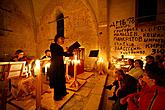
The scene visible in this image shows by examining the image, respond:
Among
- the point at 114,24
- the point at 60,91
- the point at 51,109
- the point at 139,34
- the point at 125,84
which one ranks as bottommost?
the point at 51,109

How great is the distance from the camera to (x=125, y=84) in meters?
3.19

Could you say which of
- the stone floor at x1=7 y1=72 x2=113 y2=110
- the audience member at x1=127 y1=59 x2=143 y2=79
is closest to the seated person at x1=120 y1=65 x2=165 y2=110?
the stone floor at x1=7 y1=72 x2=113 y2=110

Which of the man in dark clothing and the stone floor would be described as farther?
the man in dark clothing

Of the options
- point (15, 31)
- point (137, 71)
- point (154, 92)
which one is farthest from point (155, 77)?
point (15, 31)

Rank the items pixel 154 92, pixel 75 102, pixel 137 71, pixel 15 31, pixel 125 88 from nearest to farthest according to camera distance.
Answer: pixel 154 92 < pixel 125 88 < pixel 75 102 < pixel 137 71 < pixel 15 31

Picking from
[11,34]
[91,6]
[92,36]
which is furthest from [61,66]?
[11,34]

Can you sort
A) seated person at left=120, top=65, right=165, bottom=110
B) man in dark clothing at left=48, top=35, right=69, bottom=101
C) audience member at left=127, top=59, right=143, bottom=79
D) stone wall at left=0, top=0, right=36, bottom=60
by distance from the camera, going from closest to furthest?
seated person at left=120, top=65, right=165, bottom=110 → man in dark clothing at left=48, top=35, right=69, bottom=101 → audience member at left=127, top=59, right=143, bottom=79 → stone wall at left=0, top=0, right=36, bottom=60

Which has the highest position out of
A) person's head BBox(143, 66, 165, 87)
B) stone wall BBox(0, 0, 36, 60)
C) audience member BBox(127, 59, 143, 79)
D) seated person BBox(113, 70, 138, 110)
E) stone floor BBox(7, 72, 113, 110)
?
stone wall BBox(0, 0, 36, 60)

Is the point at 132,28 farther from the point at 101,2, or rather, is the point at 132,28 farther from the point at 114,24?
the point at 101,2

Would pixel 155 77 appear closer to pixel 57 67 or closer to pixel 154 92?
pixel 154 92

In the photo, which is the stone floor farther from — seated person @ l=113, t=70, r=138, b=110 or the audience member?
the audience member

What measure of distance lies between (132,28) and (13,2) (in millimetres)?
9371

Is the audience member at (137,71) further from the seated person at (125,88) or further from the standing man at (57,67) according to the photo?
the standing man at (57,67)

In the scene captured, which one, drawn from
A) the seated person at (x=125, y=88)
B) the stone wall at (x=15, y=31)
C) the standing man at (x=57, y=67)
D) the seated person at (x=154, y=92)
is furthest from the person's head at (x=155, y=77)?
the stone wall at (x=15, y=31)
